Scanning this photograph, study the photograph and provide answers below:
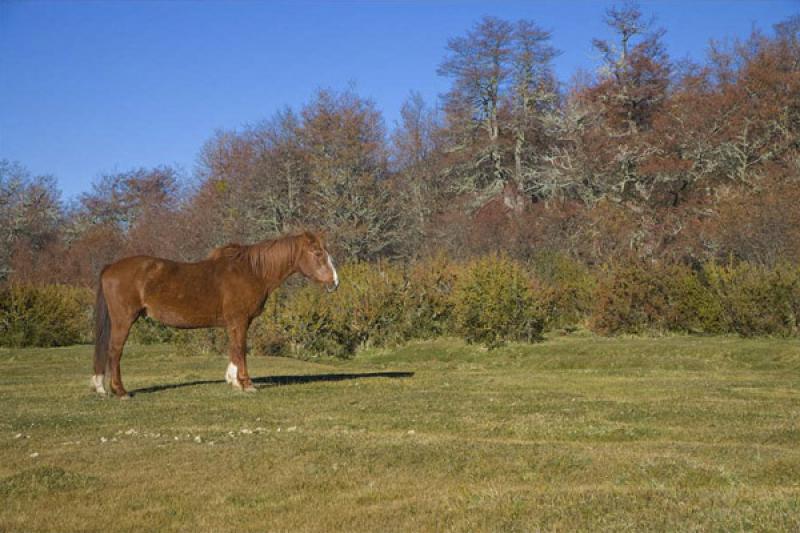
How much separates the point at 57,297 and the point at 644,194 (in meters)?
26.5

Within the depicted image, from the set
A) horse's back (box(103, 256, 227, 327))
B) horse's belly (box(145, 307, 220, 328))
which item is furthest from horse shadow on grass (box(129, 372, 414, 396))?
horse's back (box(103, 256, 227, 327))

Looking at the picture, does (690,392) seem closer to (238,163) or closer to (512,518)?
(512,518)

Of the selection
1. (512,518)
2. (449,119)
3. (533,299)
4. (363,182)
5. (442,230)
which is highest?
(449,119)

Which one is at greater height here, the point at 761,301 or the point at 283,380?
the point at 761,301

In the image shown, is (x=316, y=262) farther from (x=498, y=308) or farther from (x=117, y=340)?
(x=498, y=308)

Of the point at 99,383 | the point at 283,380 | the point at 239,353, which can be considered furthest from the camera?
the point at 283,380

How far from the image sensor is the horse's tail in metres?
15.1

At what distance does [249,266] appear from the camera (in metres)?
15.8

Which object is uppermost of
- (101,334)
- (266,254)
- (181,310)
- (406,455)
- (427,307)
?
(266,254)

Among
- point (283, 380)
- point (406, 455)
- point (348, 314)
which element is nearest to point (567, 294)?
point (348, 314)

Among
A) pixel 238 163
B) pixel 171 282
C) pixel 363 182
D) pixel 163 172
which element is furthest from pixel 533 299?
pixel 163 172

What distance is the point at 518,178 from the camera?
179ft

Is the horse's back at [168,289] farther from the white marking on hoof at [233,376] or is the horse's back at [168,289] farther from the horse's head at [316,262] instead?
the horse's head at [316,262]

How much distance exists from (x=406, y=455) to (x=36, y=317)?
26708 millimetres
